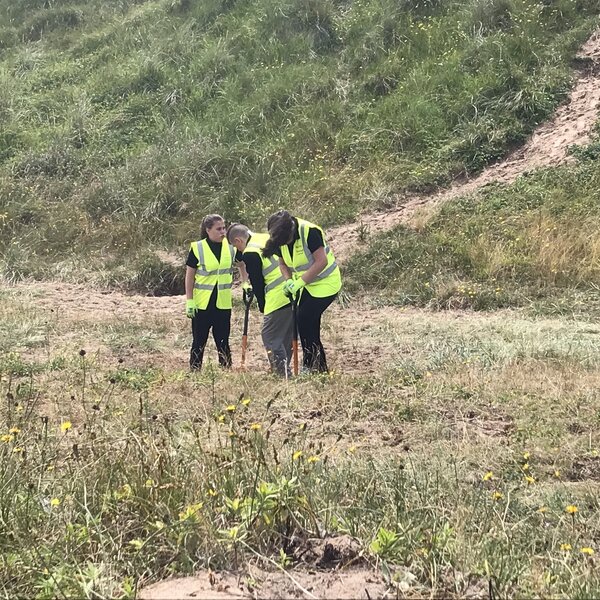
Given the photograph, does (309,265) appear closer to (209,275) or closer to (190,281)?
(209,275)

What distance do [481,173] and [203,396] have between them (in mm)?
8254

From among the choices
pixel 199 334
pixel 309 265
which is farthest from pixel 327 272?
pixel 199 334

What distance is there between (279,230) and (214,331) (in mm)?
1537

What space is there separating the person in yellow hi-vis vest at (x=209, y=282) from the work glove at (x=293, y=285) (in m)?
0.78

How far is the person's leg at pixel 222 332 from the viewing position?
690 centimetres

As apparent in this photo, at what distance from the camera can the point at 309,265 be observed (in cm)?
628

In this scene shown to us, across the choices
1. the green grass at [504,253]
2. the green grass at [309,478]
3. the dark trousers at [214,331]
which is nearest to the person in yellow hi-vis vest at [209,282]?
the dark trousers at [214,331]

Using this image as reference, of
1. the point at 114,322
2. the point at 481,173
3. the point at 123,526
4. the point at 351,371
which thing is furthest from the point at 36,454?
the point at 481,173

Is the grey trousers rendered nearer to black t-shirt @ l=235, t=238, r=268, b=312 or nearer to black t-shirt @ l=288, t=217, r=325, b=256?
black t-shirt @ l=235, t=238, r=268, b=312

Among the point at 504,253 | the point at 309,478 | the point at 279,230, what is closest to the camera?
the point at 309,478

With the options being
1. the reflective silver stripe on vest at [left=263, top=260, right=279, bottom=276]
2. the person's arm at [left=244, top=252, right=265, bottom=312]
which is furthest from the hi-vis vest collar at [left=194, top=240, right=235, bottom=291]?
the reflective silver stripe on vest at [left=263, top=260, right=279, bottom=276]

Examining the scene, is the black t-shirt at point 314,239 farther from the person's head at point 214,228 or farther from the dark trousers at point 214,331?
the dark trousers at point 214,331

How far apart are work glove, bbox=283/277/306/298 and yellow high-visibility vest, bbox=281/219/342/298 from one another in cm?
9

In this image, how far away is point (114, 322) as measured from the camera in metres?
9.03
